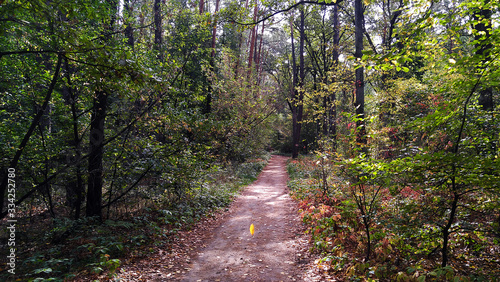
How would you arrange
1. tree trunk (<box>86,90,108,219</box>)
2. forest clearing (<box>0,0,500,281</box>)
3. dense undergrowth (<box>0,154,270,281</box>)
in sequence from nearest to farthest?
forest clearing (<box>0,0,500,281</box>) < dense undergrowth (<box>0,154,270,281</box>) < tree trunk (<box>86,90,108,219</box>)

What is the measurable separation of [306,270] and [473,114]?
157 inches

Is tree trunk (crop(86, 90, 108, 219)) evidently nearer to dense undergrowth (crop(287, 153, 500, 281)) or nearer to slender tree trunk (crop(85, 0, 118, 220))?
slender tree trunk (crop(85, 0, 118, 220))

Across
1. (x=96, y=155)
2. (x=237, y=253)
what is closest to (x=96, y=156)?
(x=96, y=155)

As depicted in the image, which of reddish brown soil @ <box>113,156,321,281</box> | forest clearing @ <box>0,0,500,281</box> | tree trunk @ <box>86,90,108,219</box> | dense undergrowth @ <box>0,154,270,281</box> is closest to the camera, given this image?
forest clearing @ <box>0,0,500,281</box>

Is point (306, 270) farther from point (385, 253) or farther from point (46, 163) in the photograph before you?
point (46, 163)

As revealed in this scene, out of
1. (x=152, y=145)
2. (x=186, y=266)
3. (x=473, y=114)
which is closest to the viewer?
(x=473, y=114)

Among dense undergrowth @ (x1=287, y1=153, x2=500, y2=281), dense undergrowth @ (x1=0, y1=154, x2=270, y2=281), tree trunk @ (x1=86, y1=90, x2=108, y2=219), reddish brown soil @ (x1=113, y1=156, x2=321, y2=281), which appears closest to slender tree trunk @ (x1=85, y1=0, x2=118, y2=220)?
tree trunk @ (x1=86, y1=90, x2=108, y2=219)

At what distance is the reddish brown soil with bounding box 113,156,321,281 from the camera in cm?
464

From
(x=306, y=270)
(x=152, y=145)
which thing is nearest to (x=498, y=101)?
(x=306, y=270)

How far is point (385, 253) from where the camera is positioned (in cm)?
433

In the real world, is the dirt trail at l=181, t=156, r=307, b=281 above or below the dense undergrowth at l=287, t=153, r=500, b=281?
below

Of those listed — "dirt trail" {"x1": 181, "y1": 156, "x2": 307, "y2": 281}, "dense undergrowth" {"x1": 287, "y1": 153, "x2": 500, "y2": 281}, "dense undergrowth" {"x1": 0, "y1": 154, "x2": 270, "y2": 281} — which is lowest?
"dirt trail" {"x1": 181, "y1": 156, "x2": 307, "y2": 281}

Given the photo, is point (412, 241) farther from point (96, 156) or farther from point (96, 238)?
point (96, 156)

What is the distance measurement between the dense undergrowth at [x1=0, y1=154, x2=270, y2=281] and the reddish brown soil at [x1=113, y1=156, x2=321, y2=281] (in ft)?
1.25
